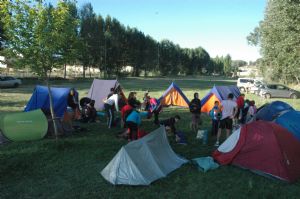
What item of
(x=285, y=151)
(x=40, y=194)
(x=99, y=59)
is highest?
(x=99, y=59)

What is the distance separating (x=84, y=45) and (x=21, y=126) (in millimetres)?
3560

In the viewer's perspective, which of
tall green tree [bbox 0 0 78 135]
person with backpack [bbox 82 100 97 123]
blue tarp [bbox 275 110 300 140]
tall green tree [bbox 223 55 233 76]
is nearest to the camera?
tall green tree [bbox 0 0 78 135]

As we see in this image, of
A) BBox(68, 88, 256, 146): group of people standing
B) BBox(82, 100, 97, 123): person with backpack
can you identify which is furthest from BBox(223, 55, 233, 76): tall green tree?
BBox(82, 100, 97, 123): person with backpack

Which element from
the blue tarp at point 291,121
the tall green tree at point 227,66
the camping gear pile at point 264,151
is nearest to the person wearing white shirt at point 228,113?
the blue tarp at point 291,121

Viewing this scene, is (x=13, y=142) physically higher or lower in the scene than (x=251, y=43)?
lower

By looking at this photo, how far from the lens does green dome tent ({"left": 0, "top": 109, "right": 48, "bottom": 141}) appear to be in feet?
34.2

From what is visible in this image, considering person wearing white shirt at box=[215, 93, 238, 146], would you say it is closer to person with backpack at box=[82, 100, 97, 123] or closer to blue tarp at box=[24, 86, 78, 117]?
person with backpack at box=[82, 100, 97, 123]

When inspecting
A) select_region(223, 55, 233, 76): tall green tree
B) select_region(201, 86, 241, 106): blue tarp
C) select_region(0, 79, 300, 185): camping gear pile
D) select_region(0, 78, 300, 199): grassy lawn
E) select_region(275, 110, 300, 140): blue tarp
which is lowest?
select_region(0, 78, 300, 199): grassy lawn

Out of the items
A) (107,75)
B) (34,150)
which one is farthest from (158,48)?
(34,150)

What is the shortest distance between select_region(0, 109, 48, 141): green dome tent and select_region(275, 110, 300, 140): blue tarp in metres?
8.24

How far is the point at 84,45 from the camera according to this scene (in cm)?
1098

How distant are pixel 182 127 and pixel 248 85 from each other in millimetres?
24561

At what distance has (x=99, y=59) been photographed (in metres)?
61.8

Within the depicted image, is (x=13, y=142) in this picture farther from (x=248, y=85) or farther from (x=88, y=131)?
(x=248, y=85)
